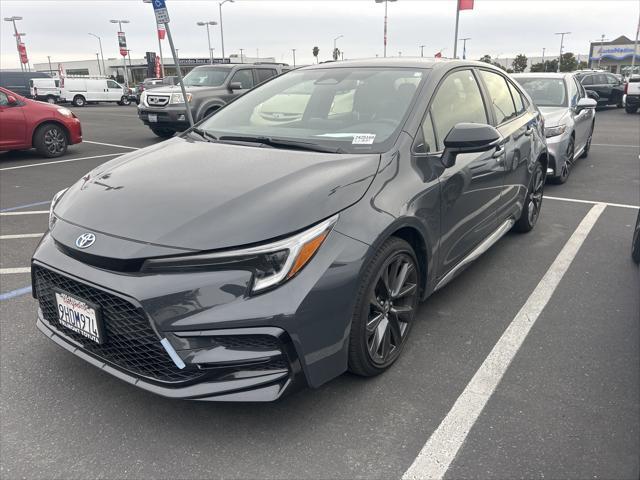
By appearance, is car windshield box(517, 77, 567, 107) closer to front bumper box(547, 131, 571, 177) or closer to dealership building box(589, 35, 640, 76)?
front bumper box(547, 131, 571, 177)

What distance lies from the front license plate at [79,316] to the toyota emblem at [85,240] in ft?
0.81

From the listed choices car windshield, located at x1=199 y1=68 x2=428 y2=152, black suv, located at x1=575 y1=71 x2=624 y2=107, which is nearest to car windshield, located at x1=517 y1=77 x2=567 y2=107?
car windshield, located at x1=199 y1=68 x2=428 y2=152

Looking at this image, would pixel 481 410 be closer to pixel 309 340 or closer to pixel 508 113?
pixel 309 340

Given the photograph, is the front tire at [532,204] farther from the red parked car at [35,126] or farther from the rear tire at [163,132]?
the rear tire at [163,132]

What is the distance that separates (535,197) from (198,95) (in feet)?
28.9

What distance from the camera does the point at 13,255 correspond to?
15.6 ft

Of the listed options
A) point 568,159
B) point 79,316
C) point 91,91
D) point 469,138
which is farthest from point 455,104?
point 91,91

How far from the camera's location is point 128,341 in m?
2.30

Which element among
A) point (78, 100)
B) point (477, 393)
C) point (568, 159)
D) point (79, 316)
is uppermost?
point (79, 316)

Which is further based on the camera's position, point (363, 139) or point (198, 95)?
point (198, 95)

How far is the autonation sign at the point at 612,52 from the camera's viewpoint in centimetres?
7431

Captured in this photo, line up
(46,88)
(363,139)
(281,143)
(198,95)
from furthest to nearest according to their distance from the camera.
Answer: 1. (46,88)
2. (198,95)
3. (281,143)
4. (363,139)

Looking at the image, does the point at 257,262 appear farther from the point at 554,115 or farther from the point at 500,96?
the point at 554,115

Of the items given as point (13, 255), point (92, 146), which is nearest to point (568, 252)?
point (13, 255)
